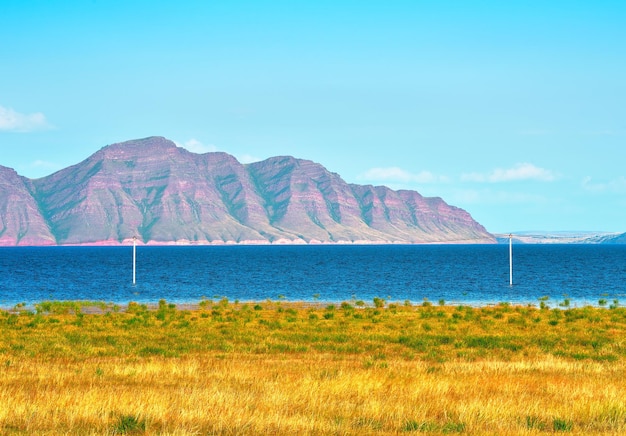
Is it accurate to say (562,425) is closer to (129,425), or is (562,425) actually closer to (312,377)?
(312,377)

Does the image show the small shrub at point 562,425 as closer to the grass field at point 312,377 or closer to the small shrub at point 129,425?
the grass field at point 312,377

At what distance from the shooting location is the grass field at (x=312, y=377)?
14883mm

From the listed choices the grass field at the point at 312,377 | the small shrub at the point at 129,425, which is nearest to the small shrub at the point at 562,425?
the grass field at the point at 312,377

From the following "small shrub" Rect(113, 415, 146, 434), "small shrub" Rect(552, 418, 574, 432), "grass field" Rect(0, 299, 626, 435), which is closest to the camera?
"small shrub" Rect(113, 415, 146, 434)

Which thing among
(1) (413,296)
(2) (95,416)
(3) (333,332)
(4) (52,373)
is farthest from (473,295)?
(2) (95,416)

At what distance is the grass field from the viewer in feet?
48.8

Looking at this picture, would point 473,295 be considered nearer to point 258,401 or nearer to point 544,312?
point 544,312

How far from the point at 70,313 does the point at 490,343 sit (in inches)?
1199

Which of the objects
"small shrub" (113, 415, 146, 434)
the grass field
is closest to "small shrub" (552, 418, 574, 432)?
the grass field

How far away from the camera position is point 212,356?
27.0 meters

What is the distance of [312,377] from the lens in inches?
821

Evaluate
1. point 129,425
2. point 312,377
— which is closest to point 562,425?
point 312,377

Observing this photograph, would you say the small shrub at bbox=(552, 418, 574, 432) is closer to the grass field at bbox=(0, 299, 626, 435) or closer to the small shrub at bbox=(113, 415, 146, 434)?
the grass field at bbox=(0, 299, 626, 435)

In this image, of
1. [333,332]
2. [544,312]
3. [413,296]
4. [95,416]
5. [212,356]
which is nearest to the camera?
[95,416]
